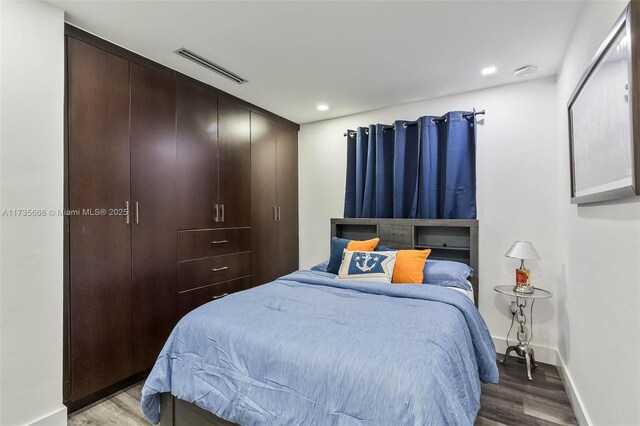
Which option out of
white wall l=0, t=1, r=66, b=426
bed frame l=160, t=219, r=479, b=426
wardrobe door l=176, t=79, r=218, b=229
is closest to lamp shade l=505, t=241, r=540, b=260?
bed frame l=160, t=219, r=479, b=426

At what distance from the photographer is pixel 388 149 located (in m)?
3.60

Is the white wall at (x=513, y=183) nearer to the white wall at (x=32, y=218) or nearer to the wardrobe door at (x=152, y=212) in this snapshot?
the wardrobe door at (x=152, y=212)

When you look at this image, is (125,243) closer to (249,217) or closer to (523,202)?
(249,217)

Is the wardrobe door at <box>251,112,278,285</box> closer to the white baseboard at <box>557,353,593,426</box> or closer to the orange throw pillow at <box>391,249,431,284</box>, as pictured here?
the orange throw pillow at <box>391,249,431,284</box>

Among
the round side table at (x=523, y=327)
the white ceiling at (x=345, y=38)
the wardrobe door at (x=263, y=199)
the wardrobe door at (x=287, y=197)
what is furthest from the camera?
the wardrobe door at (x=287, y=197)

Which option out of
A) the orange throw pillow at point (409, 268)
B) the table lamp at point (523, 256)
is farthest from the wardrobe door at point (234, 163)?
the table lamp at point (523, 256)

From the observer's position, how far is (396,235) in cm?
337

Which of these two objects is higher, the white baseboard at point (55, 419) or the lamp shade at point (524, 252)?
the lamp shade at point (524, 252)

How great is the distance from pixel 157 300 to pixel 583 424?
10.0 ft

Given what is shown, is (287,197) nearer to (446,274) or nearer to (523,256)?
(446,274)

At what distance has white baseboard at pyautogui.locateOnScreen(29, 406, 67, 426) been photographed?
1.86 m

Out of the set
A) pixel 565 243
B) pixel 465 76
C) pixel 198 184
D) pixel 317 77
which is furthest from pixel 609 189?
pixel 198 184

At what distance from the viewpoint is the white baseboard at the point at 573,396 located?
1790 millimetres

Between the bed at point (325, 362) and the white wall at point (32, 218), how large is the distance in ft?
2.38
